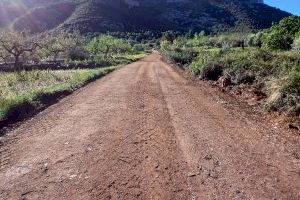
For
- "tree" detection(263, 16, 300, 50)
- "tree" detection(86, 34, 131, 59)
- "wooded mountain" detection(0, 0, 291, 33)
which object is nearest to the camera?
"tree" detection(263, 16, 300, 50)

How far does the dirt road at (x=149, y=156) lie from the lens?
7.11 meters

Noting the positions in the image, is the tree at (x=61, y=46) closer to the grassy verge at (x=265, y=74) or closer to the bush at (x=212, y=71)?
the grassy verge at (x=265, y=74)

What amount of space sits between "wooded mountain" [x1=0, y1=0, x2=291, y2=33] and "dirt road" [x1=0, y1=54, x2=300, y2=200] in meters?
105

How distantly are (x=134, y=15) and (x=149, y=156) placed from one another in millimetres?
151219

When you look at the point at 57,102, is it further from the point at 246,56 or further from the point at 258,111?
the point at 246,56

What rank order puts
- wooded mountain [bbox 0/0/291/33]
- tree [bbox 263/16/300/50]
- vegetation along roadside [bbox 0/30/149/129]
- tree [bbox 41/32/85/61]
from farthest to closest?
wooded mountain [bbox 0/0/291/33] < tree [bbox 41/32/85/61] < tree [bbox 263/16/300/50] < vegetation along roadside [bbox 0/30/149/129]

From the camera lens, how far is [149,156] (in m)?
8.98

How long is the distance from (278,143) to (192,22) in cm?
17073

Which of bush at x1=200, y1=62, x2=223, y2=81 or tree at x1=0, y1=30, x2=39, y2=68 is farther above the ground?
bush at x1=200, y1=62, x2=223, y2=81

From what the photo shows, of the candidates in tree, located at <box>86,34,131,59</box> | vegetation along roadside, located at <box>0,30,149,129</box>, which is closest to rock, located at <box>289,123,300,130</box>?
vegetation along roadside, located at <box>0,30,149,129</box>

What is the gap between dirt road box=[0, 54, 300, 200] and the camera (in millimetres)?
7109

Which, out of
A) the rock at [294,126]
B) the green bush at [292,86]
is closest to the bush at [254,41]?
the green bush at [292,86]

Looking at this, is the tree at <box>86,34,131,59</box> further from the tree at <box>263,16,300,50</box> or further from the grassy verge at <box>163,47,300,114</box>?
the grassy verge at <box>163,47,300,114</box>

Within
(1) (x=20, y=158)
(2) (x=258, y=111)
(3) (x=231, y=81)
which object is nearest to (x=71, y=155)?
(1) (x=20, y=158)
